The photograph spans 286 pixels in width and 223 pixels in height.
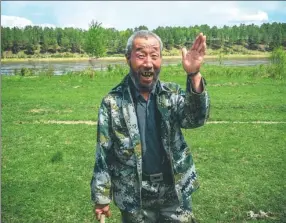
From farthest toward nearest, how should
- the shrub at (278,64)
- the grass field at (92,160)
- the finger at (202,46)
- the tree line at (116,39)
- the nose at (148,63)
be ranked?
the tree line at (116,39)
the shrub at (278,64)
the grass field at (92,160)
the nose at (148,63)
the finger at (202,46)

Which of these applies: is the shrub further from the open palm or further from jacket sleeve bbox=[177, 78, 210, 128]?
the open palm

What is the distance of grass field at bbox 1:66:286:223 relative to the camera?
7043mm

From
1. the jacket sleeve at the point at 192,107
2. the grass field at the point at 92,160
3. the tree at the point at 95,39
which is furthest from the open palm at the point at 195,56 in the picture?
the tree at the point at 95,39

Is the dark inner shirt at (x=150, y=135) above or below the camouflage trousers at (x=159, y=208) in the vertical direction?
above

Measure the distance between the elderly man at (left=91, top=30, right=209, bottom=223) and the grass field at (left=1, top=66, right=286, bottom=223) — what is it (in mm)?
3292

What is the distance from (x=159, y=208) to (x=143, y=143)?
685 mm

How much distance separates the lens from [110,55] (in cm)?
13450

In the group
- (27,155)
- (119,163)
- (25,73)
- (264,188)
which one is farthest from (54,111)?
(25,73)

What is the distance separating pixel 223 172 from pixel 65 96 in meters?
15.4

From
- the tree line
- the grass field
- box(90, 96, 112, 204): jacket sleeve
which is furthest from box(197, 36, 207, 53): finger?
the tree line

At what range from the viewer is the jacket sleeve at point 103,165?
132 inches

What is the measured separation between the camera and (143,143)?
338 cm

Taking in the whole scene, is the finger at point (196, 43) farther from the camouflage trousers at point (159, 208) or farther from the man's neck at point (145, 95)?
the camouflage trousers at point (159, 208)

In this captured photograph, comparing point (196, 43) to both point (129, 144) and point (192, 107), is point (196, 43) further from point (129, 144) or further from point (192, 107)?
point (129, 144)
